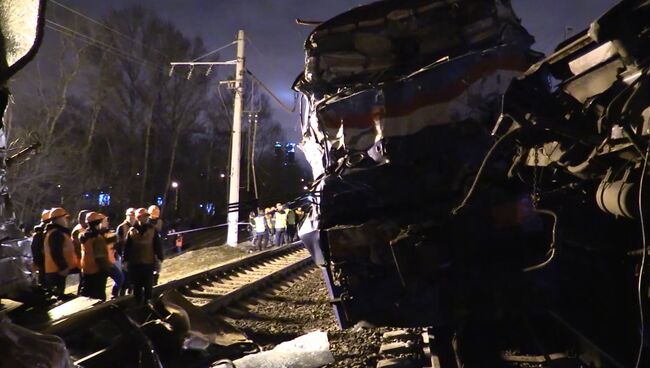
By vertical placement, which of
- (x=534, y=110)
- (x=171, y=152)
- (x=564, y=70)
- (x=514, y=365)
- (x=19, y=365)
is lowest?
(x=514, y=365)

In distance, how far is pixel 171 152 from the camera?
3984cm

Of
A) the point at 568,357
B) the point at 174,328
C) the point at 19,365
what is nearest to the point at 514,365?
the point at 568,357

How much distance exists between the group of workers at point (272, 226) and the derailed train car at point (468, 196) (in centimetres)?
1580

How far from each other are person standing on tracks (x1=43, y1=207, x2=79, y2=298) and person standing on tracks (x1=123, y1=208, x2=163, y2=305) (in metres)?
0.88

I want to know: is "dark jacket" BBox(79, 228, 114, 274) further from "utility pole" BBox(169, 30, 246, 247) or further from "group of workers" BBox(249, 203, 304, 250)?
"group of workers" BBox(249, 203, 304, 250)

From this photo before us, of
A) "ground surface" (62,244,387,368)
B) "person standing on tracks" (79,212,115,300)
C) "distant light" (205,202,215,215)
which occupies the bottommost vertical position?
"ground surface" (62,244,387,368)

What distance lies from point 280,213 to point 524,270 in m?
18.1

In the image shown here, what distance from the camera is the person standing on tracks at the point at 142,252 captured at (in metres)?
8.15

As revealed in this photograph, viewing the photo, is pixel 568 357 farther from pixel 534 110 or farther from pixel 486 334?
pixel 534 110

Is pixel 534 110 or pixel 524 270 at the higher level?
pixel 534 110

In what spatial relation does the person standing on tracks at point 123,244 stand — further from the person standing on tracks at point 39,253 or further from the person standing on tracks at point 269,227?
the person standing on tracks at point 269,227

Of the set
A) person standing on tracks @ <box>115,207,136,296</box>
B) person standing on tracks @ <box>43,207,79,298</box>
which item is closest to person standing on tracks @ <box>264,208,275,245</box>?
person standing on tracks @ <box>115,207,136,296</box>

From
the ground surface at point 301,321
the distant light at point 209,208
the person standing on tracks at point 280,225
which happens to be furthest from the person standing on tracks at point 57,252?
the distant light at point 209,208

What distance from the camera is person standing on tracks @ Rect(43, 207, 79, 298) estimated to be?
24.0 feet
